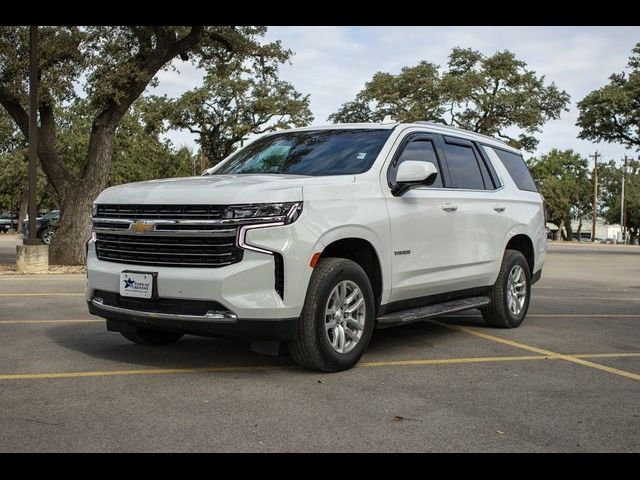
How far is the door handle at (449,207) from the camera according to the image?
6527mm

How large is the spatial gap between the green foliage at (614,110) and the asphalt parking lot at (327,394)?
24906 mm

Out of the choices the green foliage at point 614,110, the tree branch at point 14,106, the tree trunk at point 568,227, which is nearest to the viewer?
the tree branch at point 14,106

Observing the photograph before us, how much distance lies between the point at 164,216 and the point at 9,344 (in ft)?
7.92

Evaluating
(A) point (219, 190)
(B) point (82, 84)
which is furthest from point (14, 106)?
(A) point (219, 190)

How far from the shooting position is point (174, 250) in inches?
198

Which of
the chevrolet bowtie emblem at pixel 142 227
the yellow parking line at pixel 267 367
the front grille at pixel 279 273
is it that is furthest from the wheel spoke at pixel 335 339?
the chevrolet bowtie emblem at pixel 142 227

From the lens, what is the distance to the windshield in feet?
19.6

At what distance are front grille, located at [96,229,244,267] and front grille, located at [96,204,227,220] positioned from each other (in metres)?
0.14

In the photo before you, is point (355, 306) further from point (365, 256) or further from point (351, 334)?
point (365, 256)

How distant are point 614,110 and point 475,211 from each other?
26.1m

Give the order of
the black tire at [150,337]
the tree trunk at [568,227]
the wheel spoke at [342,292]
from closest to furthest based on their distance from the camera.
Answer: the wheel spoke at [342,292], the black tire at [150,337], the tree trunk at [568,227]

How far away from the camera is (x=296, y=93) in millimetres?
41938

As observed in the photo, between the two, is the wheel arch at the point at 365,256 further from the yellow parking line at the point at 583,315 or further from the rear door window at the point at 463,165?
the yellow parking line at the point at 583,315
